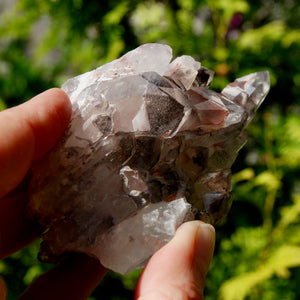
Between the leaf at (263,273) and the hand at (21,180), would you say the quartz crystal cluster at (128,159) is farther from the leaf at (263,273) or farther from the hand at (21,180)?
the leaf at (263,273)

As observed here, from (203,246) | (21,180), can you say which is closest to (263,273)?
(203,246)

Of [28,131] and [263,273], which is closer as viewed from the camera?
[28,131]

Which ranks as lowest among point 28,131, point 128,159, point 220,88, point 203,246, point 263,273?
point 263,273

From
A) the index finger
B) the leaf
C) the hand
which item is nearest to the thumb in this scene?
the hand

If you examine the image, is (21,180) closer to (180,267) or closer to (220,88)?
(180,267)

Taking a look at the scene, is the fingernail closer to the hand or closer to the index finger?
the hand

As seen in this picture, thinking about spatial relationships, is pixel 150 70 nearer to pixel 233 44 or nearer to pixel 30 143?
pixel 30 143

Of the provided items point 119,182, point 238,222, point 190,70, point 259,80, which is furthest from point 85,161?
point 238,222
